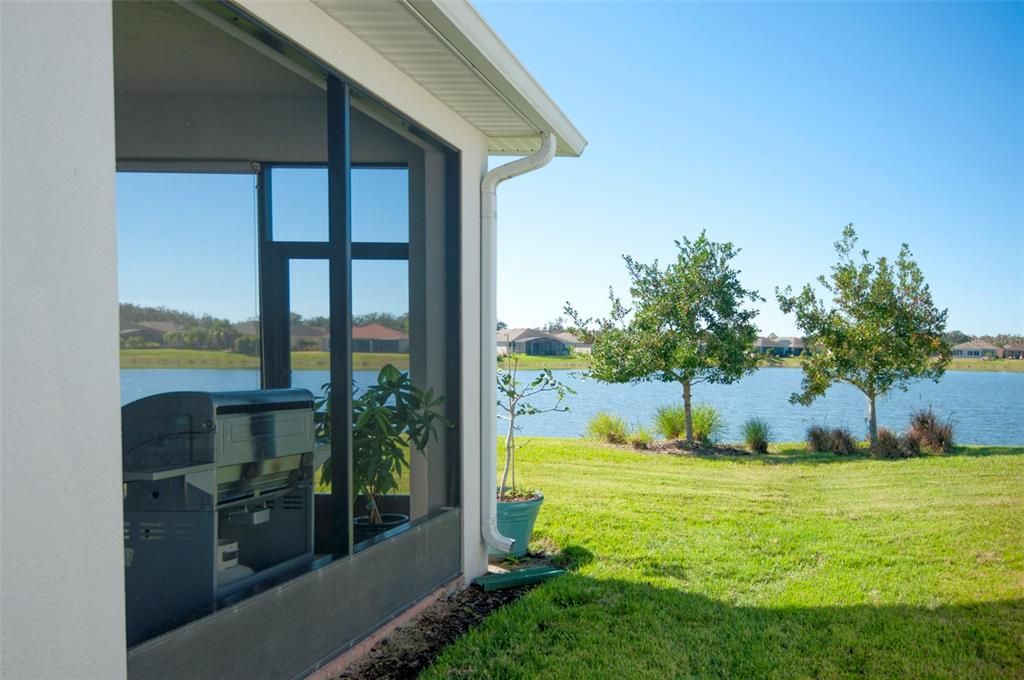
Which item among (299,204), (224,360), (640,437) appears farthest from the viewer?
(640,437)

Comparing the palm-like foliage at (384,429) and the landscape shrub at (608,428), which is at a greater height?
the palm-like foliage at (384,429)

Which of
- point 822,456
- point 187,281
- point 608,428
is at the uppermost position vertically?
point 187,281

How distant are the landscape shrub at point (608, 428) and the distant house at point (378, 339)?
8.47 metres

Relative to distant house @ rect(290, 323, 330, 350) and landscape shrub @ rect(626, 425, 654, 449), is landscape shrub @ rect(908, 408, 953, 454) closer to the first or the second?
landscape shrub @ rect(626, 425, 654, 449)

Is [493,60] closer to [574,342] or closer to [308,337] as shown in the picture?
[308,337]

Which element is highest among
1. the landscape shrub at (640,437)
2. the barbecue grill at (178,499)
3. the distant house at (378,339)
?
the distant house at (378,339)

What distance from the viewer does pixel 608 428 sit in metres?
12.8

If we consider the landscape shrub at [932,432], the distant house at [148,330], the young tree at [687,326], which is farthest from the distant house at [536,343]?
the landscape shrub at [932,432]

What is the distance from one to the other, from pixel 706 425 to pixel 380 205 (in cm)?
896

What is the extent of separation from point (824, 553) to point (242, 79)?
5.06 metres

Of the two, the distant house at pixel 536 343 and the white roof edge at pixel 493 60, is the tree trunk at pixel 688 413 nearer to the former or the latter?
the distant house at pixel 536 343

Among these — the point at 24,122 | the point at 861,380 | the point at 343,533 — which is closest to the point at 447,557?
the point at 343,533

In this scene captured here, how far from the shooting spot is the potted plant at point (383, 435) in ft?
13.4

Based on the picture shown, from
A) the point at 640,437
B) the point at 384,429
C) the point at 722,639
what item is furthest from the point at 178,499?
the point at 640,437
